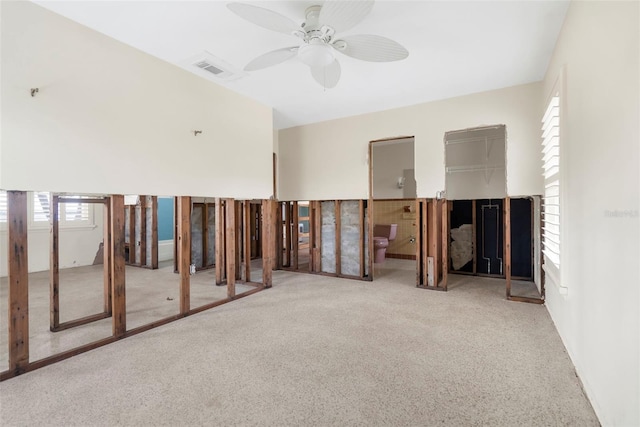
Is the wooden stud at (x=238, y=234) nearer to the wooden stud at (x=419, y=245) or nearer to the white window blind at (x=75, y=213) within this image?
the wooden stud at (x=419, y=245)

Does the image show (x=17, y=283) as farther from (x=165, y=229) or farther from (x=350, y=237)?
(x=165, y=229)

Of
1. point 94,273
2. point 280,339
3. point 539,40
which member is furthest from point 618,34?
point 94,273

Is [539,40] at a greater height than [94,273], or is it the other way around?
[539,40]

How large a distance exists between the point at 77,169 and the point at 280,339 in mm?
2142

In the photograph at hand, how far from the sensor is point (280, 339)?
2.53 metres

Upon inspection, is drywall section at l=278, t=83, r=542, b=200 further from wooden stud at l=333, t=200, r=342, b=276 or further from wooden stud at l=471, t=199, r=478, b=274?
wooden stud at l=471, t=199, r=478, b=274

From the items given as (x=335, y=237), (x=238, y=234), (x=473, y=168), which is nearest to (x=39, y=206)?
(x=238, y=234)

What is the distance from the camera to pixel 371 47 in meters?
2.28

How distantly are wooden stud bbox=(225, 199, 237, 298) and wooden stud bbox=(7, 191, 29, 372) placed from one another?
1.85 meters

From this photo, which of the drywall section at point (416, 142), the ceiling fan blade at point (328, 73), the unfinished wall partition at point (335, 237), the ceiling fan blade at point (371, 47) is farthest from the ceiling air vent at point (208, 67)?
the unfinished wall partition at point (335, 237)

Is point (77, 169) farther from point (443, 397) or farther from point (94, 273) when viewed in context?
point (94, 273)

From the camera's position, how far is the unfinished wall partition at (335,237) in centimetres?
476

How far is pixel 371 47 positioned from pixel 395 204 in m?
4.68

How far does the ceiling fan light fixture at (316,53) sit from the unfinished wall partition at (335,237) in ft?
8.59
